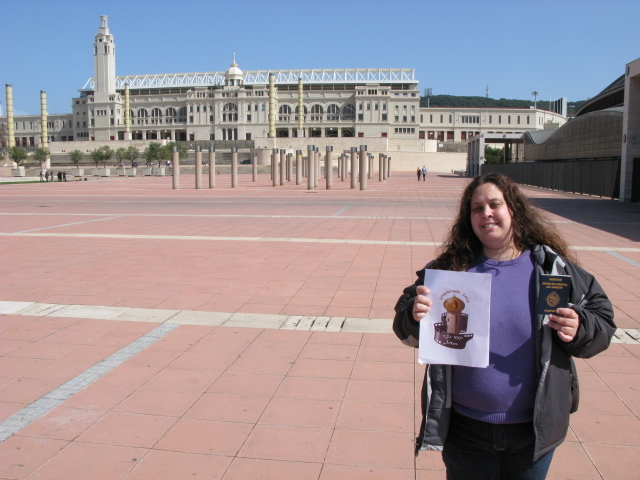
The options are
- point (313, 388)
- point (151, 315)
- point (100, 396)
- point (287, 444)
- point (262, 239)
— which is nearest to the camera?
point (287, 444)

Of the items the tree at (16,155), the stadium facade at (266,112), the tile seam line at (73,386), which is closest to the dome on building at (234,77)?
the stadium facade at (266,112)

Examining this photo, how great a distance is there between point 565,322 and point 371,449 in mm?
1812

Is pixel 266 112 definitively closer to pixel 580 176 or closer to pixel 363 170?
pixel 363 170

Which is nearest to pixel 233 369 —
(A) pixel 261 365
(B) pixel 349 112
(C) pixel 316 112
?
(A) pixel 261 365

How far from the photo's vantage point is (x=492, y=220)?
2359 millimetres

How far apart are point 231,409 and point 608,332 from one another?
2.59 metres

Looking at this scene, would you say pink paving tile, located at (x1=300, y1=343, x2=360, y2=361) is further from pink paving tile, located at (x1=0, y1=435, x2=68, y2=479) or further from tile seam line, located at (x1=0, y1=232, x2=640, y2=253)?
tile seam line, located at (x1=0, y1=232, x2=640, y2=253)

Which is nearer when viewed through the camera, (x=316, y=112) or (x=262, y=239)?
(x=262, y=239)

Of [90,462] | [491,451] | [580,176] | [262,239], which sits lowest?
[90,462]

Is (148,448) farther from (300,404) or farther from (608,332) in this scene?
(608,332)

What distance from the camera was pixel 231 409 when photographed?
4082 mm

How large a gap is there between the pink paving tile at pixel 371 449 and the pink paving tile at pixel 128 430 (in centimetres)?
106

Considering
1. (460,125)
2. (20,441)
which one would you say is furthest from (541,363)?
(460,125)

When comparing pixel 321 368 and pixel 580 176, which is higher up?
pixel 580 176
